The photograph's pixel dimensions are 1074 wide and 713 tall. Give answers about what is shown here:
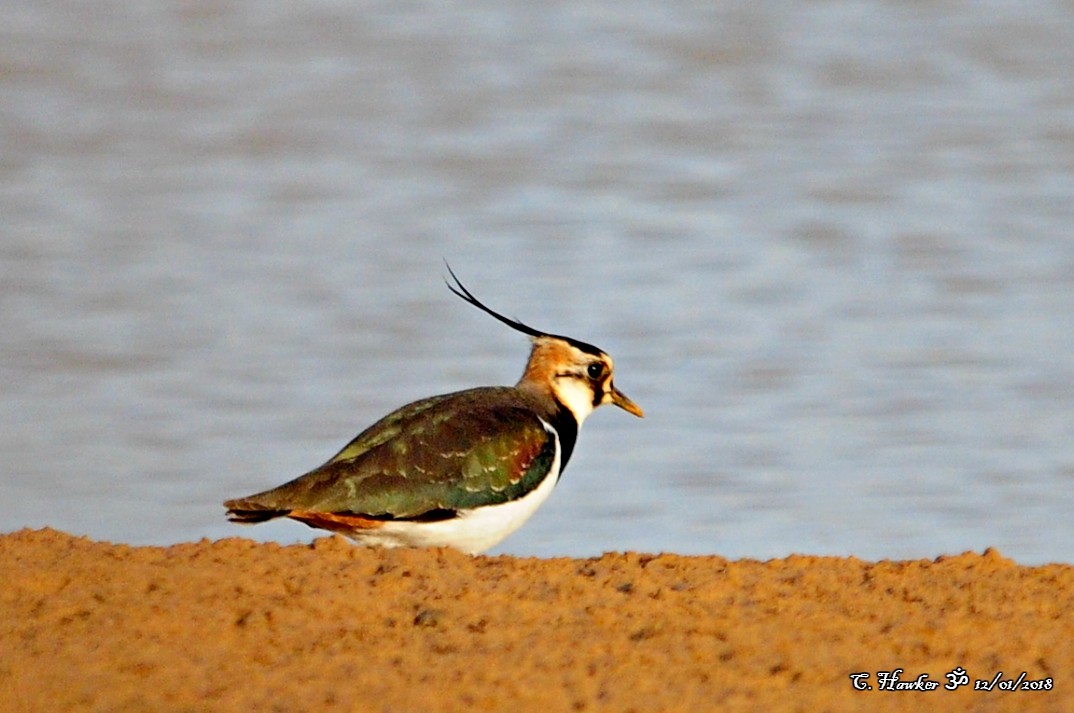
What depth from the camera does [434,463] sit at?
25.8ft

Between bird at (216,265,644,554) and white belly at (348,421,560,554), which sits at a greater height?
bird at (216,265,644,554)

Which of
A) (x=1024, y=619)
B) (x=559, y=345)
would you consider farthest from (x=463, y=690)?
(x=559, y=345)

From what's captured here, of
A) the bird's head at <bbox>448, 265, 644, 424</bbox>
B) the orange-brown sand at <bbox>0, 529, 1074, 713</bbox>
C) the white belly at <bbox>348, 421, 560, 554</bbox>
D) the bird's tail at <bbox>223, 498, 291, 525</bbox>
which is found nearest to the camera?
the orange-brown sand at <bbox>0, 529, 1074, 713</bbox>

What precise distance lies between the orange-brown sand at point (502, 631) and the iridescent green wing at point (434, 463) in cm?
36

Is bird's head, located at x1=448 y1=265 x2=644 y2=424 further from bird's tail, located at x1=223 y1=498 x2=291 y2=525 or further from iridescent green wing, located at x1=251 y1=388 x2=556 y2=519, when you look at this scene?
bird's tail, located at x1=223 y1=498 x2=291 y2=525

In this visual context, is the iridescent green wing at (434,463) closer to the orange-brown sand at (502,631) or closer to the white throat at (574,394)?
the orange-brown sand at (502,631)

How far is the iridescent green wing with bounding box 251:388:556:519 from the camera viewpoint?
7664 millimetres

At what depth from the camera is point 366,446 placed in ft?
26.0

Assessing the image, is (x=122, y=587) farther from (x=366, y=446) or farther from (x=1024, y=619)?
(x=1024, y=619)

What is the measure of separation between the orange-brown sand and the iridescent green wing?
36 centimetres

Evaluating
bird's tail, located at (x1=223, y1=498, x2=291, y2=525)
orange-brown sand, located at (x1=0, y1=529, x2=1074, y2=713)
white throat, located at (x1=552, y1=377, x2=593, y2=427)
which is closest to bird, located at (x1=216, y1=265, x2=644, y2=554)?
bird's tail, located at (x1=223, y1=498, x2=291, y2=525)

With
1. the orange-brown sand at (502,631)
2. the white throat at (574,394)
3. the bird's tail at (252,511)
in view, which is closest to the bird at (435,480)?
the bird's tail at (252,511)

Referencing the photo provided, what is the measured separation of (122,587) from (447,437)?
5.79ft

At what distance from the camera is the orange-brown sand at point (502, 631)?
5.80m
